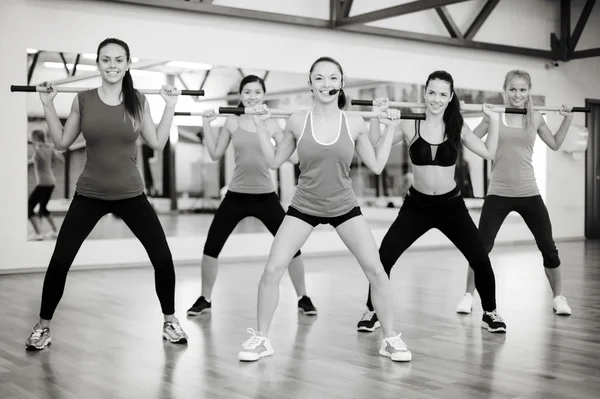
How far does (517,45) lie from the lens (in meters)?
10.2

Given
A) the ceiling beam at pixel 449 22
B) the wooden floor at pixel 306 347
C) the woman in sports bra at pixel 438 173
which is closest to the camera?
the wooden floor at pixel 306 347

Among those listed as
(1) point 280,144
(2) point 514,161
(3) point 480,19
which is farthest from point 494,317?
(3) point 480,19

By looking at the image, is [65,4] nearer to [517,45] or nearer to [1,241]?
[1,241]

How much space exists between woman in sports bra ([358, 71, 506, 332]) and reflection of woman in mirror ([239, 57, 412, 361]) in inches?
18.8

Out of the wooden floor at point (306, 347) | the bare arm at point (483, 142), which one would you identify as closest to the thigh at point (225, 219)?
the wooden floor at point (306, 347)

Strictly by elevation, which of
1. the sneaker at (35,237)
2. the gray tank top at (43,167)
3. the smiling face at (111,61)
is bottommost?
the sneaker at (35,237)

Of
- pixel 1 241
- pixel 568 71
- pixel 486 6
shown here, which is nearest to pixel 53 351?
pixel 1 241

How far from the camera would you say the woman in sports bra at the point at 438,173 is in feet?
12.9

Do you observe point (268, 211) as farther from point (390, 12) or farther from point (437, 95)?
point (390, 12)

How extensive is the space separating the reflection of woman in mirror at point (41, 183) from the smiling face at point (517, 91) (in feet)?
14.0

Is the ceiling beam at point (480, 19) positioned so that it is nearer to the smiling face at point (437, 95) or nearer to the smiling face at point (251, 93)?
the smiling face at point (251, 93)

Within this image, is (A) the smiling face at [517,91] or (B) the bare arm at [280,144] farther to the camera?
(A) the smiling face at [517,91]

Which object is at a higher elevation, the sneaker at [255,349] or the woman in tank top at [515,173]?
the woman in tank top at [515,173]

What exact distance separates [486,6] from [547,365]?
7.10 metres
